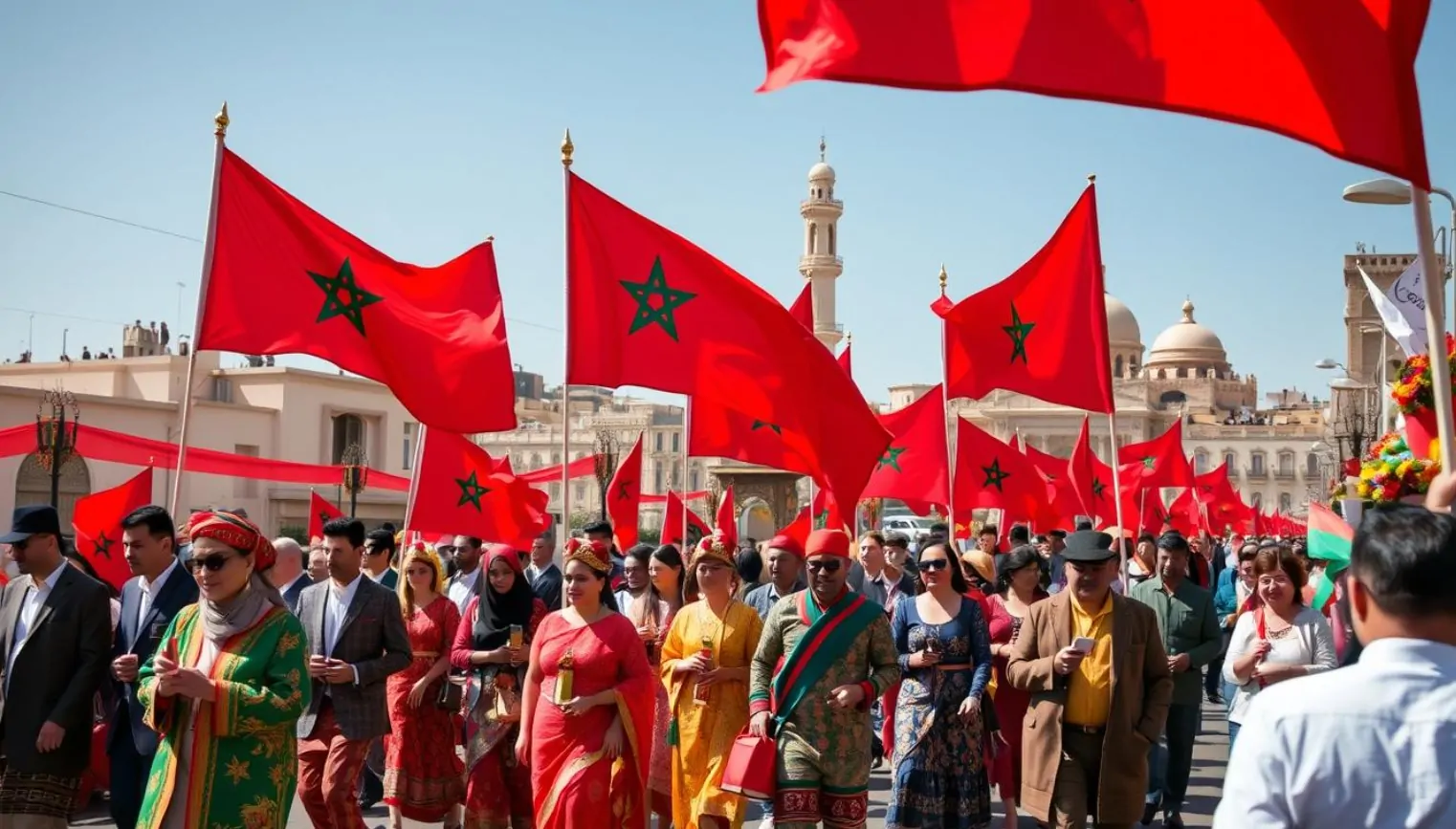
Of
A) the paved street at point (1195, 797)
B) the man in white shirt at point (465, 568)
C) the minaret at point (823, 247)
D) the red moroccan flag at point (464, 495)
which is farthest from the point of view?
A: the minaret at point (823, 247)

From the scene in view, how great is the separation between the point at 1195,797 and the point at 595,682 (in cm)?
571

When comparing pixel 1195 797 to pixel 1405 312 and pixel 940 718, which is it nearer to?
pixel 940 718

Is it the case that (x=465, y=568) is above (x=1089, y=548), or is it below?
below

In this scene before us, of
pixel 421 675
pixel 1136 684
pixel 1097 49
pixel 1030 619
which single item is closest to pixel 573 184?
pixel 421 675

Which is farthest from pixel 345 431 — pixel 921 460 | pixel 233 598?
pixel 233 598

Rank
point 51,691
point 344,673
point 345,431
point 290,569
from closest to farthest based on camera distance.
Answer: point 51,691 < point 344,673 < point 290,569 < point 345,431

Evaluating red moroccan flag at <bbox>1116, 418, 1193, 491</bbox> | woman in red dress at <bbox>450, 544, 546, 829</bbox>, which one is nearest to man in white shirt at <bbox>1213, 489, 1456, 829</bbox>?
woman in red dress at <bbox>450, 544, 546, 829</bbox>

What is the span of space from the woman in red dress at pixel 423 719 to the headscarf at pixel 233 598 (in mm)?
2874

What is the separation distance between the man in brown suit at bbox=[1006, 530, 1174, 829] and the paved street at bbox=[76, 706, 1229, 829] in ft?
8.54

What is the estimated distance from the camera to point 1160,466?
880 inches

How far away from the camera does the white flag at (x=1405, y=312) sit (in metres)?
7.24

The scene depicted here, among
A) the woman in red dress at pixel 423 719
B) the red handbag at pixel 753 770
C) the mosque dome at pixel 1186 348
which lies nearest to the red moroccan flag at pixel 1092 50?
the red handbag at pixel 753 770

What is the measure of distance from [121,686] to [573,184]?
3.69m

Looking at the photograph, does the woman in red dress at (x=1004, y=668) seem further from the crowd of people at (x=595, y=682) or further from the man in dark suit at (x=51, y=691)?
the man in dark suit at (x=51, y=691)
